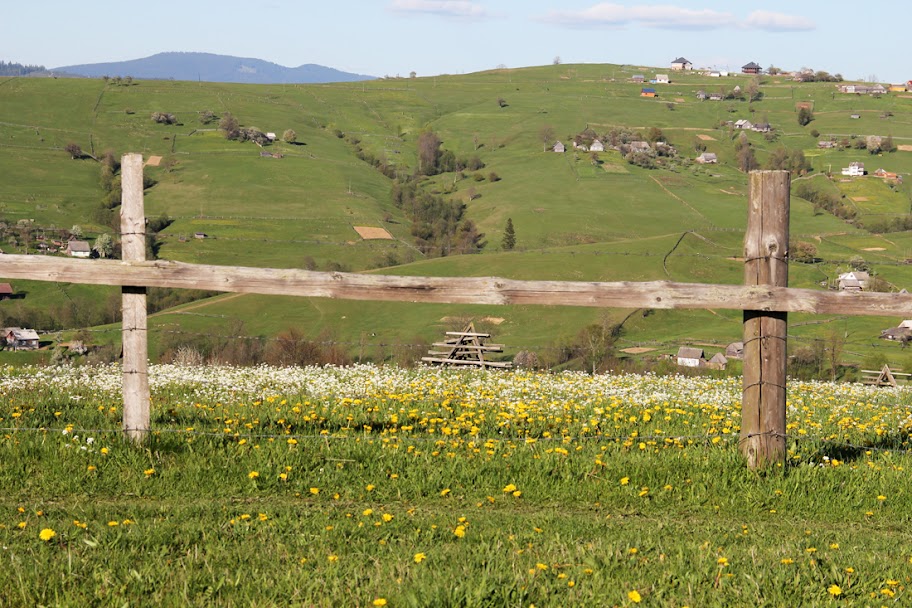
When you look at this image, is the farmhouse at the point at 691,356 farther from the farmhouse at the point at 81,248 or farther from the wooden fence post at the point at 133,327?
the wooden fence post at the point at 133,327

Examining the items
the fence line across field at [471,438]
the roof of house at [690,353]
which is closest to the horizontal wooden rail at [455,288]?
the fence line across field at [471,438]

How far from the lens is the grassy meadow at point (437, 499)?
5691mm

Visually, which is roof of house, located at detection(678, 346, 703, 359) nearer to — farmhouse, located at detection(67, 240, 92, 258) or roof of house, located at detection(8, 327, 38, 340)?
roof of house, located at detection(8, 327, 38, 340)

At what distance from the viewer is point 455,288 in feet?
29.8

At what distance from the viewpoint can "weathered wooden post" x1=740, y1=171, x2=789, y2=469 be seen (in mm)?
9070

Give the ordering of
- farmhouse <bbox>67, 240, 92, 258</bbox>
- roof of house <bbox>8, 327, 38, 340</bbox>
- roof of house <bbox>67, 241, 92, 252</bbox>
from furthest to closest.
Answer: roof of house <bbox>67, 241, 92, 252</bbox> → farmhouse <bbox>67, 240, 92, 258</bbox> → roof of house <bbox>8, 327, 38, 340</bbox>

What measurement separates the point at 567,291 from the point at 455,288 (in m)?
1.07

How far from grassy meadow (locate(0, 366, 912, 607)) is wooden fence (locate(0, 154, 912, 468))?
520 millimetres

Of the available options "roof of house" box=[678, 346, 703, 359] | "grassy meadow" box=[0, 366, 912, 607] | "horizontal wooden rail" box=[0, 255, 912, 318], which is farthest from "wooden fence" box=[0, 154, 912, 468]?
"roof of house" box=[678, 346, 703, 359]

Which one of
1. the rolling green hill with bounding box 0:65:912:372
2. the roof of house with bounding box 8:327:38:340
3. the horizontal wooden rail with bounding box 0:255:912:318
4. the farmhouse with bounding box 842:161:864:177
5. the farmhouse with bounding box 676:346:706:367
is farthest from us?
the farmhouse with bounding box 842:161:864:177

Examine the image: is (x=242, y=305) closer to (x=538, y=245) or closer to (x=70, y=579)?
(x=538, y=245)

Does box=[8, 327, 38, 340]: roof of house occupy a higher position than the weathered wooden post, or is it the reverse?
the weathered wooden post

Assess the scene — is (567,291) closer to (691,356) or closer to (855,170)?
(691,356)

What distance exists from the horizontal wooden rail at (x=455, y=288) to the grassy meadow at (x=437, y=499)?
1447mm
